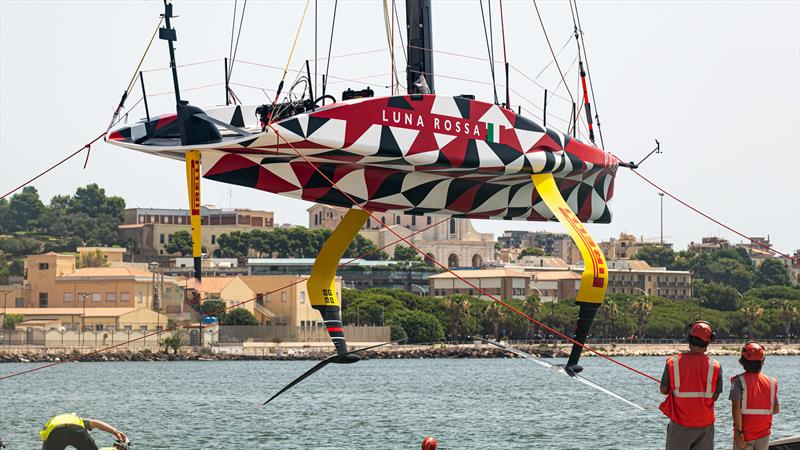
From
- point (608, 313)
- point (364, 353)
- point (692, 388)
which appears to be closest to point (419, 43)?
point (692, 388)

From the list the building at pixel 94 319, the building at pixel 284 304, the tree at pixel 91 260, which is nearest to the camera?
the building at pixel 94 319

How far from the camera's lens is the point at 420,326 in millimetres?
145750

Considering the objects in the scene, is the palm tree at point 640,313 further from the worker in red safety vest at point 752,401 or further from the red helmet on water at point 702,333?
the red helmet on water at point 702,333

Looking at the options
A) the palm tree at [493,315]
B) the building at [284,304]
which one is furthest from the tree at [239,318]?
the palm tree at [493,315]

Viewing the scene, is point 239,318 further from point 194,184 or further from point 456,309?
point 194,184

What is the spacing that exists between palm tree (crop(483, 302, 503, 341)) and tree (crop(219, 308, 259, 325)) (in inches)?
926

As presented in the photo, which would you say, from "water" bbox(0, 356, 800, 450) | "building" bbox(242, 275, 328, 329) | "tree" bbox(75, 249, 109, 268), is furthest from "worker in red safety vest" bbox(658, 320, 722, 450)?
"tree" bbox(75, 249, 109, 268)

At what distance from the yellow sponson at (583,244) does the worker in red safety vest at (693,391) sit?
25.8 ft

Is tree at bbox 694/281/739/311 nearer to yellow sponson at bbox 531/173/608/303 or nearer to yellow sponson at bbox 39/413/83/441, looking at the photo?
yellow sponson at bbox 531/173/608/303

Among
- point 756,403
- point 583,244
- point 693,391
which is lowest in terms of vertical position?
point 756,403

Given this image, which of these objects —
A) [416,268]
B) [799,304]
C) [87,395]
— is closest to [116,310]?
[87,395]

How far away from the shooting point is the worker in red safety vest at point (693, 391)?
12.5 metres

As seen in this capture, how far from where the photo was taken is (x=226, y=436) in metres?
47.0

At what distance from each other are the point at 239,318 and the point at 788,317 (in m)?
64.3
